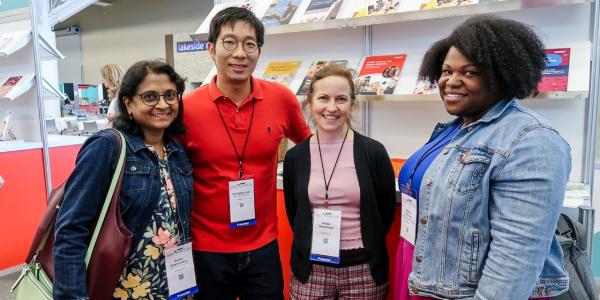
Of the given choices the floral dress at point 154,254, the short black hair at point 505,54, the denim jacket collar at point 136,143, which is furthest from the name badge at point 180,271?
the short black hair at point 505,54

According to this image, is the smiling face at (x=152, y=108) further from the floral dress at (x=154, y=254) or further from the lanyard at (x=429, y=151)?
→ the lanyard at (x=429, y=151)

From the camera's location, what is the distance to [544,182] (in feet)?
3.13

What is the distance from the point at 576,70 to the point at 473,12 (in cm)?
53

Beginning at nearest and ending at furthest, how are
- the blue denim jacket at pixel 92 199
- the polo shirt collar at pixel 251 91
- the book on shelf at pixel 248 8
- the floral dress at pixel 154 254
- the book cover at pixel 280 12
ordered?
1. the blue denim jacket at pixel 92 199
2. the floral dress at pixel 154 254
3. the polo shirt collar at pixel 251 91
4. the book cover at pixel 280 12
5. the book on shelf at pixel 248 8

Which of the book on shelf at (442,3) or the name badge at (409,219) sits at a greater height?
the book on shelf at (442,3)

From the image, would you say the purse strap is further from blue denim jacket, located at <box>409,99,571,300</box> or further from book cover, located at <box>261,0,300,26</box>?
book cover, located at <box>261,0,300,26</box>

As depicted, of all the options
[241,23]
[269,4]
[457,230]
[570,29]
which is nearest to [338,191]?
[457,230]

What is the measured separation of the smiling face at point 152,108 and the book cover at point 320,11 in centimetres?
124

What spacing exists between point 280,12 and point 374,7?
0.63m

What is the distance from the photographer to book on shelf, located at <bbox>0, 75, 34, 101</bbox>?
11.1ft

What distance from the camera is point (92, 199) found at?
129 centimetres

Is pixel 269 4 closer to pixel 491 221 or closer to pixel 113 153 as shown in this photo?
pixel 113 153

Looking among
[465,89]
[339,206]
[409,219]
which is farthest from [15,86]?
[465,89]

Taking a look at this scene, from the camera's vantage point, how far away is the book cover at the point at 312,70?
250cm
